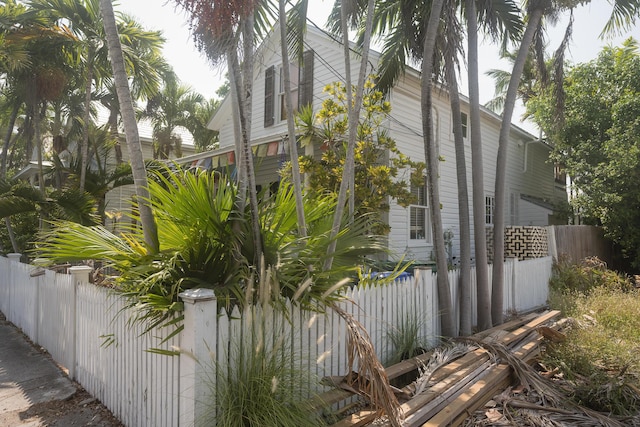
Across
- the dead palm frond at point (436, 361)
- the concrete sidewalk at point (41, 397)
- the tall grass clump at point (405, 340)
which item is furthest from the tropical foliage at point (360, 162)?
the concrete sidewalk at point (41, 397)

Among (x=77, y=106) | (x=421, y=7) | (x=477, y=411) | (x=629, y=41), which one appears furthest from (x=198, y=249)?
(x=629, y=41)

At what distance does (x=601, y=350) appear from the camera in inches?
185

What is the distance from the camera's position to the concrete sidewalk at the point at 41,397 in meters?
3.76

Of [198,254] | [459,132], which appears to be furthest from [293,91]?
[198,254]

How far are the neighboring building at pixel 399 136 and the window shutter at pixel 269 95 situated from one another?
0.03 m

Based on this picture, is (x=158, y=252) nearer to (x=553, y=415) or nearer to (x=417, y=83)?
(x=553, y=415)

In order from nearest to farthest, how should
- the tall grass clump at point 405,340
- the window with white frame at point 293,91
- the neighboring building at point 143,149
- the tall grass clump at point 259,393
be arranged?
the tall grass clump at point 259,393 → the tall grass clump at point 405,340 → the window with white frame at point 293,91 → the neighboring building at point 143,149

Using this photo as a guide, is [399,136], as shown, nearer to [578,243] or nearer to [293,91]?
[293,91]

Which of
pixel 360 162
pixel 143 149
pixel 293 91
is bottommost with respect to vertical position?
pixel 360 162

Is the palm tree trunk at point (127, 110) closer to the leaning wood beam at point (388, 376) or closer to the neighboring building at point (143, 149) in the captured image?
the leaning wood beam at point (388, 376)

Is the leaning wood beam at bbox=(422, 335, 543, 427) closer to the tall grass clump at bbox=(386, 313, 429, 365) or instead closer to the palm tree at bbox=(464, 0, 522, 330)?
the tall grass clump at bbox=(386, 313, 429, 365)

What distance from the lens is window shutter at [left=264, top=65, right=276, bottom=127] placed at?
12.3 m

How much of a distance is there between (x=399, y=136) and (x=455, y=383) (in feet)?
25.4

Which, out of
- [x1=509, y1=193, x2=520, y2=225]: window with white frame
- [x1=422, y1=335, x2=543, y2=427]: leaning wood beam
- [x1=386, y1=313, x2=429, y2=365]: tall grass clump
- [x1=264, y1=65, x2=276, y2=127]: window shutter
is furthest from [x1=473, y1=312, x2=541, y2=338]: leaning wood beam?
[x1=509, y1=193, x2=520, y2=225]: window with white frame
